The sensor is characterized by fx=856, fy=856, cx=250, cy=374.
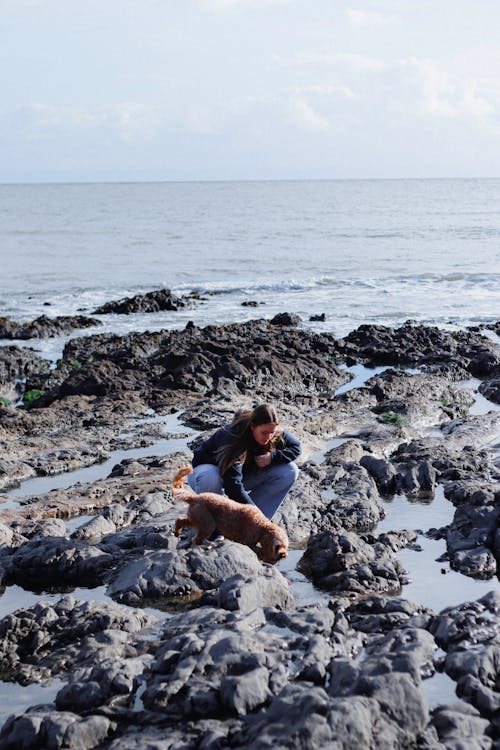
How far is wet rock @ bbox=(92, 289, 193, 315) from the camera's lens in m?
28.2

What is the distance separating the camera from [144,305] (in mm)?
28422

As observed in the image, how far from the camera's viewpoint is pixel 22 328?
79.9ft

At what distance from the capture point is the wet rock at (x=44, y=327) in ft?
79.0

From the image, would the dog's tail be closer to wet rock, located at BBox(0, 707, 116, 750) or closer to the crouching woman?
the crouching woman

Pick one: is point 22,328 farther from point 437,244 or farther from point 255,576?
point 437,244

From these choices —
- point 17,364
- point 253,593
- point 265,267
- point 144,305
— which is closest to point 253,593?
point 253,593

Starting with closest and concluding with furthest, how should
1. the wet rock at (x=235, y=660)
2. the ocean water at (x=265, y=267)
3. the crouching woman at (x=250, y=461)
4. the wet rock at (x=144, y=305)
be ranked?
the wet rock at (x=235, y=660), the crouching woman at (x=250, y=461), the wet rock at (x=144, y=305), the ocean water at (x=265, y=267)

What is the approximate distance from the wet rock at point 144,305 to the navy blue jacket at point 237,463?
67.3 feet

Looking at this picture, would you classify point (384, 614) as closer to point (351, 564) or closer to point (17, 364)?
point (351, 564)

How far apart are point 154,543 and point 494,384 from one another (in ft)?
34.0

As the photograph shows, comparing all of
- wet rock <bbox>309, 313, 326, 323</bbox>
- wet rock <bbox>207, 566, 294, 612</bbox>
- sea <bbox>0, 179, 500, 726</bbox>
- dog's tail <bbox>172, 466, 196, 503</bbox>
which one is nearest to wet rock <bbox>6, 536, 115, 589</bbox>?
sea <bbox>0, 179, 500, 726</bbox>

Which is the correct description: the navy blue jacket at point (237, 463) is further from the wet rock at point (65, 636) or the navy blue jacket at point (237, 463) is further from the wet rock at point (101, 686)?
the wet rock at point (101, 686)

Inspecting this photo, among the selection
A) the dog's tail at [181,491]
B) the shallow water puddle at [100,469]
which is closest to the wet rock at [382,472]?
the shallow water puddle at [100,469]

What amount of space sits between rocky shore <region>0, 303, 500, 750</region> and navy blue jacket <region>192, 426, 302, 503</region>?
1.75ft
